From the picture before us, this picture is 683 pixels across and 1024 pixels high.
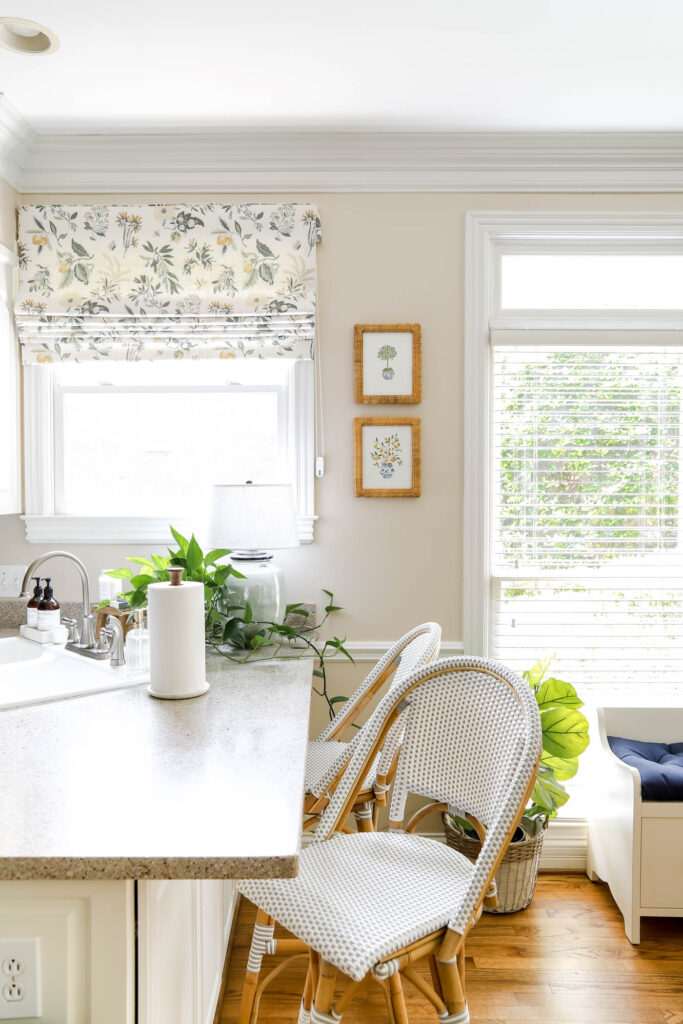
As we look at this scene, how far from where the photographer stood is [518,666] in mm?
2912

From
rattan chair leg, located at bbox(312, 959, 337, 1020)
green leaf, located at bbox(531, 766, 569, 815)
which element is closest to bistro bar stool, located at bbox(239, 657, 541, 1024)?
rattan chair leg, located at bbox(312, 959, 337, 1020)

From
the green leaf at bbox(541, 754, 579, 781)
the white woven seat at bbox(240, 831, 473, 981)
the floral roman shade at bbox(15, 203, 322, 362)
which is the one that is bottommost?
the green leaf at bbox(541, 754, 579, 781)

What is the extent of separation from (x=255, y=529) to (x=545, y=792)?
1.26 meters

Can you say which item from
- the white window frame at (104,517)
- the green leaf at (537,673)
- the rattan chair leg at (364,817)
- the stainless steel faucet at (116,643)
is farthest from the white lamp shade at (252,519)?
the green leaf at (537,673)

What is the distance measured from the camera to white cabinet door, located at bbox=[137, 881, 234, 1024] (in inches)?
43.1

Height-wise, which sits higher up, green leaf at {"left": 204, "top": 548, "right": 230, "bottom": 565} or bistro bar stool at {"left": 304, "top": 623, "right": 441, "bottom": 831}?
green leaf at {"left": 204, "top": 548, "right": 230, "bottom": 565}

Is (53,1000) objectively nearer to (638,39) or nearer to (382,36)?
(382,36)

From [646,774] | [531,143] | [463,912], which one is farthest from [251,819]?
[531,143]

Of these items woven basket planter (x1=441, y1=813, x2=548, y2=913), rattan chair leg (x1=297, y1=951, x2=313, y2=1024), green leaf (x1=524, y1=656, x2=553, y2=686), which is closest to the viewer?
rattan chair leg (x1=297, y1=951, x2=313, y2=1024)

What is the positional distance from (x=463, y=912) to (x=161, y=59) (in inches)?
87.8

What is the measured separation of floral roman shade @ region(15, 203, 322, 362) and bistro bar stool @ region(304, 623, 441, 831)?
1165 mm

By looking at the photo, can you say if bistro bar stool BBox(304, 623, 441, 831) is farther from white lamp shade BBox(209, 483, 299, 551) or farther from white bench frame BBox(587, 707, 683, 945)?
white bench frame BBox(587, 707, 683, 945)

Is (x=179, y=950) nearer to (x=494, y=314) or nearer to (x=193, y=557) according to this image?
(x=193, y=557)

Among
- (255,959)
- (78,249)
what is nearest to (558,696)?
(255,959)
